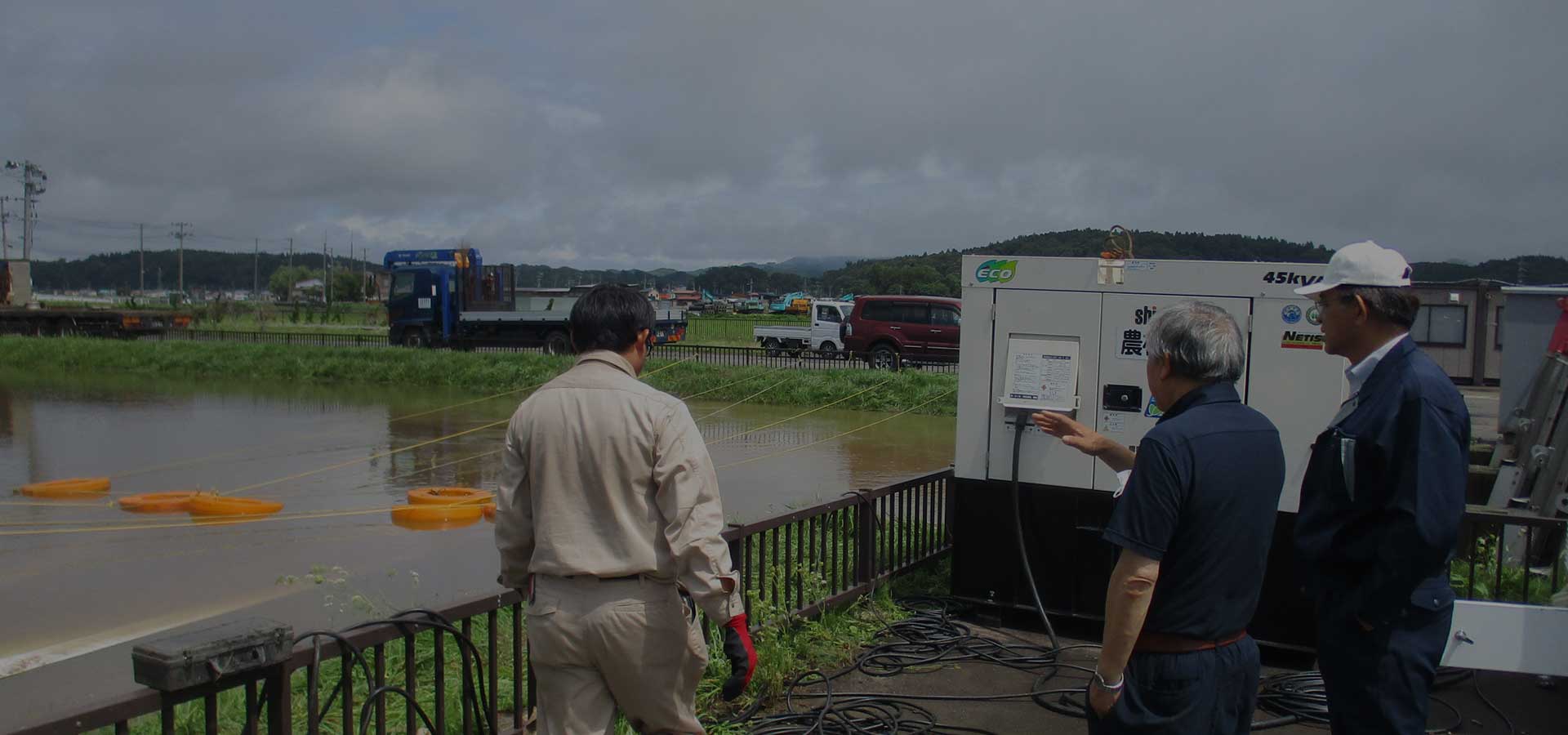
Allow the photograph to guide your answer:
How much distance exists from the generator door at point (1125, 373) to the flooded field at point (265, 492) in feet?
9.10

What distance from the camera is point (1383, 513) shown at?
108 inches

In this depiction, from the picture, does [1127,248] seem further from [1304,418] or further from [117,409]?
[117,409]

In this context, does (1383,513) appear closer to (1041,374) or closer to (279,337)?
(1041,374)

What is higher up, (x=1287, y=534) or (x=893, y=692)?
(x=1287, y=534)

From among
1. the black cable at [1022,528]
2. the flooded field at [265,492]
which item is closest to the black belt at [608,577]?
the flooded field at [265,492]

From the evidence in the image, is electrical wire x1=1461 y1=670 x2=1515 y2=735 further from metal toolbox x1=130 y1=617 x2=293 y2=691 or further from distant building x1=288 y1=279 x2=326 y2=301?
distant building x1=288 y1=279 x2=326 y2=301

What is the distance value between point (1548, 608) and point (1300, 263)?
85.7 inches

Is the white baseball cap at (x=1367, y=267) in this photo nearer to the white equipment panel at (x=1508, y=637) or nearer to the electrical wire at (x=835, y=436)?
the white equipment panel at (x=1508, y=637)

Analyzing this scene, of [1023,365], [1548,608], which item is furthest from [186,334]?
[1548,608]

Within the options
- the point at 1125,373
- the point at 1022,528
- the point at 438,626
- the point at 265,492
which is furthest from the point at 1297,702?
the point at 265,492

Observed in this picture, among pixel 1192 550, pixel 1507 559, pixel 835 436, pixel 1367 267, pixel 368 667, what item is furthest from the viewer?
pixel 835 436

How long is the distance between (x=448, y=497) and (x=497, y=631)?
6749mm

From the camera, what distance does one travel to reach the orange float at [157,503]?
10.9 metres

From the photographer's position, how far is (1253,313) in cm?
563
